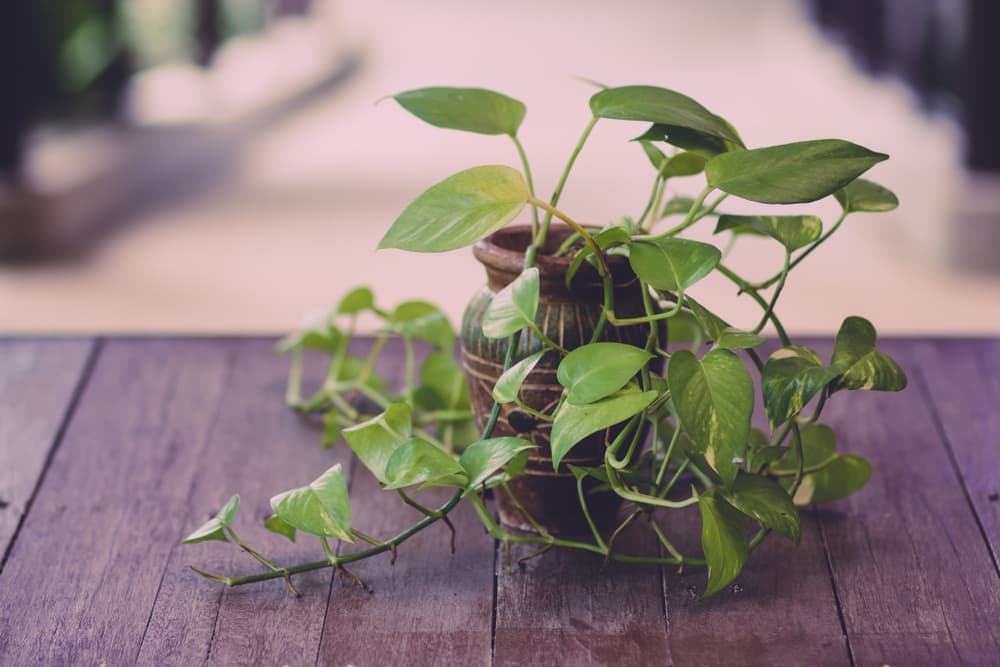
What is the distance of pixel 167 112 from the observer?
377cm

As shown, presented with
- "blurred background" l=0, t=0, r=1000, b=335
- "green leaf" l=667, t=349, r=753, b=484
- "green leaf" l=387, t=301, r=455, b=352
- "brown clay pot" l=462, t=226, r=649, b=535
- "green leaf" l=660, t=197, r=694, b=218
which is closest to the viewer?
"green leaf" l=667, t=349, r=753, b=484

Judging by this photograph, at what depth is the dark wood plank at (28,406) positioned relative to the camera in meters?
0.94

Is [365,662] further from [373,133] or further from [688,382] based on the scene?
[373,133]

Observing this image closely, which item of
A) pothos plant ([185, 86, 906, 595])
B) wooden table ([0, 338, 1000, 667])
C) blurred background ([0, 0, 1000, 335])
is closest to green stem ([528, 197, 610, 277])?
pothos plant ([185, 86, 906, 595])

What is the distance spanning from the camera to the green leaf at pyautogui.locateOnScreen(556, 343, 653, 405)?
0.72 meters

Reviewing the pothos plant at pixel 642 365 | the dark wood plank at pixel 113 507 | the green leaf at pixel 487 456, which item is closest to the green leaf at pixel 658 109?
the pothos plant at pixel 642 365

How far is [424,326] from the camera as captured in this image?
3.38 ft

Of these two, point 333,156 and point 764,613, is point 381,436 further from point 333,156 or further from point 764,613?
point 333,156

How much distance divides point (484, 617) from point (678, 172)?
1.09 feet

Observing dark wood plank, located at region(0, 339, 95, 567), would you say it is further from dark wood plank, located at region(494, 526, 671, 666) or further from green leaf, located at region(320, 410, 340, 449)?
dark wood plank, located at region(494, 526, 671, 666)

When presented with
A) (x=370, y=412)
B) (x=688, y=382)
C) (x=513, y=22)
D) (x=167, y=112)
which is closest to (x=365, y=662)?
(x=688, y=382)

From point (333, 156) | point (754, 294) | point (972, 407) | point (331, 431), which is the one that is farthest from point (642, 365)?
point (333, 156)

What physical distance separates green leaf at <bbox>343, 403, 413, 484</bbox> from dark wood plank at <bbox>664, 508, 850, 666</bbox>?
0.67 ft

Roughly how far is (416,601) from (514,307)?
8.1 inches
